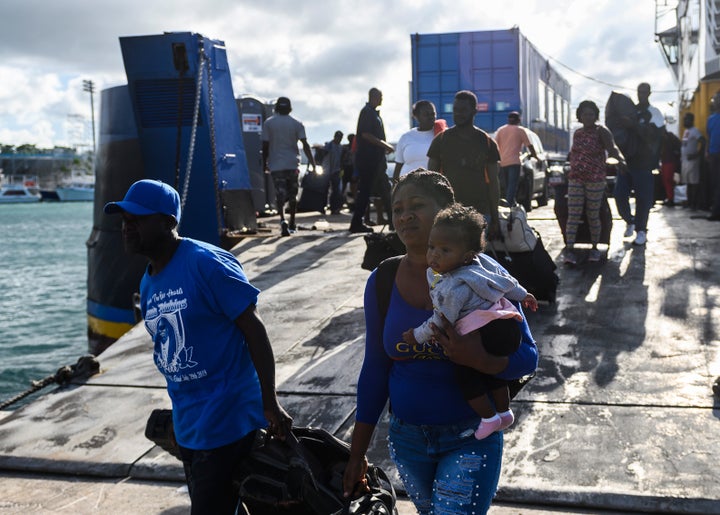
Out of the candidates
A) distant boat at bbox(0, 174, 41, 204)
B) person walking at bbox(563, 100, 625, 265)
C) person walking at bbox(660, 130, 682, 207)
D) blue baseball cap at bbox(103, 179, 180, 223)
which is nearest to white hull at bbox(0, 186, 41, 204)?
distant boat at bbox(0, 174, 41, 204)

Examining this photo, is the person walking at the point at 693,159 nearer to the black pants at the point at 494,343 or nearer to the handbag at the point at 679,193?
the handbag at the point at 679,193

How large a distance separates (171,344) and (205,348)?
0.13 m

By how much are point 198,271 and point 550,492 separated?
2.12m

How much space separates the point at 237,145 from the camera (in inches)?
472

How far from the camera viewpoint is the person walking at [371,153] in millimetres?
10898

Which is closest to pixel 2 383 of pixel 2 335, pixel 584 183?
pixel 2 335

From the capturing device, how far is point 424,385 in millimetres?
2574

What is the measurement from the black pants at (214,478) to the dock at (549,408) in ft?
4.50

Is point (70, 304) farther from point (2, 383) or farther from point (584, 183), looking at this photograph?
point (584, 183)

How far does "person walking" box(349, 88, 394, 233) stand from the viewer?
10898mm

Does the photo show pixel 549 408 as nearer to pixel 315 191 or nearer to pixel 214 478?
pixel 214 478

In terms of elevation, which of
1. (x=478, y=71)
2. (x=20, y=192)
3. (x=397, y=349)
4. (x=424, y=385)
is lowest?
(x=424, y=385)

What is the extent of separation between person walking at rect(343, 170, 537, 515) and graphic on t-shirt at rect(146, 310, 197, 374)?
2.20 ft

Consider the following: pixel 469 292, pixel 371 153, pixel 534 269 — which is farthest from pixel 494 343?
pixel 371 153
